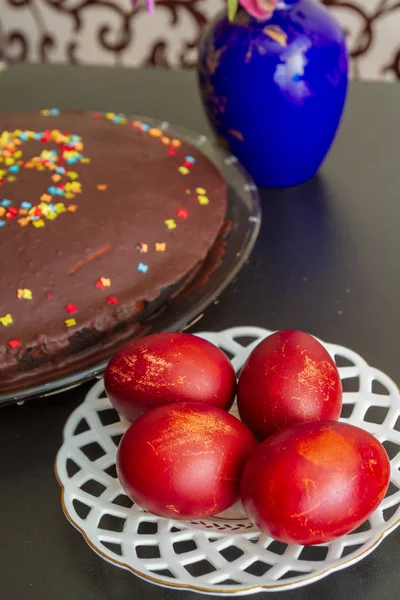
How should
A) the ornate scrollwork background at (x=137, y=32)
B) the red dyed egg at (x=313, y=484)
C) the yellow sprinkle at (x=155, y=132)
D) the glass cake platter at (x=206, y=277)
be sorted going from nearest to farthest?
the red dyed egg at (x=313, y=484)
the glass cake platter at (x=206, y=277)
the yellow sprinkle at (x=155, y=132)
the ornate scrollwork background at (x=137, y=32)

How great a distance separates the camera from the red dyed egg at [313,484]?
0.56 metres

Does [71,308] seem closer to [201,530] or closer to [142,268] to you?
[142,268]

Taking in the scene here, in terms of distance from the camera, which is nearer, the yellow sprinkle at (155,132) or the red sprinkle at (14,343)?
the red sprinkle at (14,343)

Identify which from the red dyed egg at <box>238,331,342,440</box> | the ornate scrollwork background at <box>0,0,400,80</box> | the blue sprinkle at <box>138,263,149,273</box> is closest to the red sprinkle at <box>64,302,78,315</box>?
the blue sprinkle at <box>138,263,149,273</box>

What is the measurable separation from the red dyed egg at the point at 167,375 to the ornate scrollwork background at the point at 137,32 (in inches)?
71.8

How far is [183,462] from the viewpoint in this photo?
592 millimetres

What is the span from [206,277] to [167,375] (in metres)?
0.29

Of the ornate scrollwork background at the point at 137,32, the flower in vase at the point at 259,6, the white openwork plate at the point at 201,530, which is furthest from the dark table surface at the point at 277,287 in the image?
the ornate scrollwork background at the point at 137,32

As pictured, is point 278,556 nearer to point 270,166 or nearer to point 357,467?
point 357,467

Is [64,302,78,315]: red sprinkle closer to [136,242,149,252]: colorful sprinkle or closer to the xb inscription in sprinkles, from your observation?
the xb inscription in sprinkles

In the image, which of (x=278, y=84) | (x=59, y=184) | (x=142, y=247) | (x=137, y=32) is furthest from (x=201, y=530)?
(x=137, y=32)

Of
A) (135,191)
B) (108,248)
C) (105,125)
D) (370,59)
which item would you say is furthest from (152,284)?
(370,59)

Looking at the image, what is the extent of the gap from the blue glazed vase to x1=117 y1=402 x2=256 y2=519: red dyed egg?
65 cm

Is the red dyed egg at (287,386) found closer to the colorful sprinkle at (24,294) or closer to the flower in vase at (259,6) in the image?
the colorful sprinkle at (24,294)
